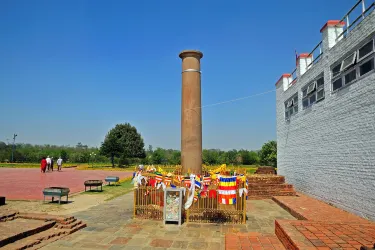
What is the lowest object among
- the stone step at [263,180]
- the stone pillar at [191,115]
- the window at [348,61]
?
the stone step at [263,180]

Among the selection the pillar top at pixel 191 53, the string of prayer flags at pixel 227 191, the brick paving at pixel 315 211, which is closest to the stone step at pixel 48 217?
the string of prayer flags at pixel 227 191

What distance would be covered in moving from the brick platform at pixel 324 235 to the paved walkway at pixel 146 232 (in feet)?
2.98

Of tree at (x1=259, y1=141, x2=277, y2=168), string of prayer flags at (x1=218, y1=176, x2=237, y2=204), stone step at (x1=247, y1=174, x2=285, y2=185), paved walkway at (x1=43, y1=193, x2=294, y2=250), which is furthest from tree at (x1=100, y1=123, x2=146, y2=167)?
A: string of prayer flags at (x1=218, y1=176, x2=237, y2=204)

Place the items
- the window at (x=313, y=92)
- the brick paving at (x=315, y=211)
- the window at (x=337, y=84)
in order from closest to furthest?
1. the brick paving at (x=315, y=211)
2. the window at (x=337, y=84)
3. the window at (x=313, y=92)

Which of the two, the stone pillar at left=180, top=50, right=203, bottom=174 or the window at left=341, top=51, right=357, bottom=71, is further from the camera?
the stone pillar at left=180, top=50, right=203, bottom=174

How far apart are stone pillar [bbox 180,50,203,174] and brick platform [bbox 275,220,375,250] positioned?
12.8 ft

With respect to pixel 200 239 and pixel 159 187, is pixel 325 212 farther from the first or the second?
pixel 159 187

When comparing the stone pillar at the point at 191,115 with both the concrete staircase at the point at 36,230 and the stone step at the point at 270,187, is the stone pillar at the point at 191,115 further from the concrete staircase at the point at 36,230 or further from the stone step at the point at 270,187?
the stone step at the point at 270,187

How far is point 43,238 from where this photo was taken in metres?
6.96

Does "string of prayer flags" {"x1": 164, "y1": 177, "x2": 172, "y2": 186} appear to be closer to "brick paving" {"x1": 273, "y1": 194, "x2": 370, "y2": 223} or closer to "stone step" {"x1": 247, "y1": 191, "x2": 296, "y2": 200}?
"brick paving" {"x1": 273, "y1": 194, "x2": 370, "y2": 223}

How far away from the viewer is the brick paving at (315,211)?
845 cm

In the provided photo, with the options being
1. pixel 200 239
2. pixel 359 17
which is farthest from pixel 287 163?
pixel 200 239

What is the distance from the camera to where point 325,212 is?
936cm

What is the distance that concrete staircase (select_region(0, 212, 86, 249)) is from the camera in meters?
6.48
